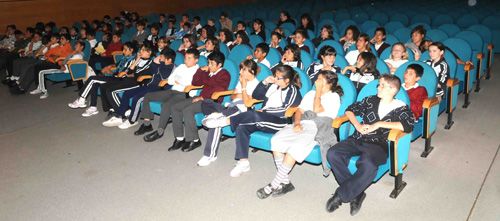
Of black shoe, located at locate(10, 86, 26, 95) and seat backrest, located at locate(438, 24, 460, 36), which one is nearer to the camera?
seat backrest, located at locate(438, 24, 460, 36)

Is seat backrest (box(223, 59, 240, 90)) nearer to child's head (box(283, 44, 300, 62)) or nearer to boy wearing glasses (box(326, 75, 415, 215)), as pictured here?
child's head (box(283, 44, 300, 62))

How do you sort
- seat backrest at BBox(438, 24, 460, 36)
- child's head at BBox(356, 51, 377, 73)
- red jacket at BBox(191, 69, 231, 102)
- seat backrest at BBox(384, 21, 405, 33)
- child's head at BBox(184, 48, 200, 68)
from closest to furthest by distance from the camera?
child's head at BBox(356, 51, 377, 73) < red jacket at BBox(191, 69, 231, 102) < child's head at BBox(184, 48, 200, 68) < seat backrest at BBox(438, 24, 460, 36) < seat backrest at BBox(384, 21, 405, 33)

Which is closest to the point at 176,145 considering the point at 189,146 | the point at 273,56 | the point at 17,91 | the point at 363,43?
the point at 189,146

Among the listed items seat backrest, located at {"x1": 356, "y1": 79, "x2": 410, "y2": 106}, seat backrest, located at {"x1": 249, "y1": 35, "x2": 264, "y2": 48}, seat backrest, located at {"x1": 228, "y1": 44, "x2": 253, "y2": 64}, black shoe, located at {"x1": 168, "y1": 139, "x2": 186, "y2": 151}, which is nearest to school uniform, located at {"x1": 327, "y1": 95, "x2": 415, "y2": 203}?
seat backrest, located at {"x1": 356, "y1": 79, "x2": 410, "y2": 106}

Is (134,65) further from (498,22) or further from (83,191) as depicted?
(498,22)

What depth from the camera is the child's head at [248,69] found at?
359 cm

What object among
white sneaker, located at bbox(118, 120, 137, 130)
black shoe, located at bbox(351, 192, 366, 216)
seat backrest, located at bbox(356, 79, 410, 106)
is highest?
seat backrest, located at bbox(356, 79, 410, 106)

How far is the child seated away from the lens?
10.4ft

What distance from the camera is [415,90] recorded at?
320cm

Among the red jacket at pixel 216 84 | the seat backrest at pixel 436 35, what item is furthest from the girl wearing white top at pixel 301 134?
the seat backrest at pixel 436 35

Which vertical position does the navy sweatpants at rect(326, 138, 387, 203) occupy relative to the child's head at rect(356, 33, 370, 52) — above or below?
below

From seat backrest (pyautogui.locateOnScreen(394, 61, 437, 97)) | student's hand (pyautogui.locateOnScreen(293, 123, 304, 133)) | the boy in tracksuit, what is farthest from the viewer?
the boy in tracksuit

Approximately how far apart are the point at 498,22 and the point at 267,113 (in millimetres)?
5861

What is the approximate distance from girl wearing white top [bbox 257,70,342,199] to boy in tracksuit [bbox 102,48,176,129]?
190 cm
